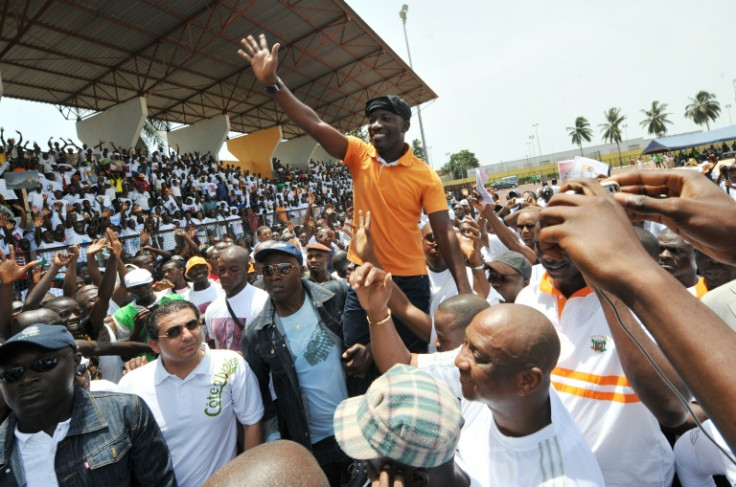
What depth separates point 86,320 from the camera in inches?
145

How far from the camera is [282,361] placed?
2498 millimetres

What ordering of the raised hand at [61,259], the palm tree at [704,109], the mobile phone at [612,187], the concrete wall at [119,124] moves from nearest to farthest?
1. the mobile phone at [612,187]
2. the raised hand at [61,259]
3. the concrete wall at [119,124]
4. the palm tree at [704,109]

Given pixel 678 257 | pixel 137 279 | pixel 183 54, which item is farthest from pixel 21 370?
pixel 183 54

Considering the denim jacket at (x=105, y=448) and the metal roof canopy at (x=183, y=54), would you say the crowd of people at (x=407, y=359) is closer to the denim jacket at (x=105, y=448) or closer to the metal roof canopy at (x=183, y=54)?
the denim jacket at (x=105, y=448)

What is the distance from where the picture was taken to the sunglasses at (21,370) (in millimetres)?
1808

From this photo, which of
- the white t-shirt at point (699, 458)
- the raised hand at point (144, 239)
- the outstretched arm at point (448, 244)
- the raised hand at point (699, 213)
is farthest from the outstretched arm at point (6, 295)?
the white t-shirt at point (699, 458)

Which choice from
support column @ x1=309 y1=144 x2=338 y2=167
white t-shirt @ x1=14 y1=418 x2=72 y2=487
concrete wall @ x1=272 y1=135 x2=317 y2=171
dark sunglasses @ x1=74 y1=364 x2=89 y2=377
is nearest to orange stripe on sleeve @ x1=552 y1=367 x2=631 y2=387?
white t-shirt @ x1=14 y1=418 x2=72 y2=487

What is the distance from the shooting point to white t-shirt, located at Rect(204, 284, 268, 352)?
3.50 m

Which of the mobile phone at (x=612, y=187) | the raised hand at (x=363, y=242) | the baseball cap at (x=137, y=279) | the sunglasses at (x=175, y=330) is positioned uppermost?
the mobile phone at (x=612, y=187)

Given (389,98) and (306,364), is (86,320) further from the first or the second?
(389,98)

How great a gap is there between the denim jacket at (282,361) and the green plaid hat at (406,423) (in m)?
1.30

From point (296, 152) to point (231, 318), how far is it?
937 inches

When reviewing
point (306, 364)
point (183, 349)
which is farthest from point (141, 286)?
point (306, 364)

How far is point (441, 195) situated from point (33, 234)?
9069 mm
